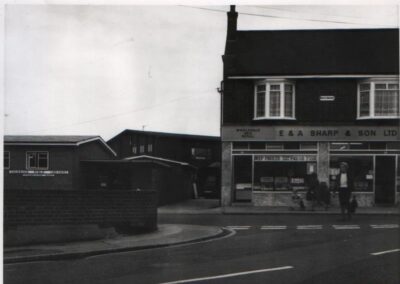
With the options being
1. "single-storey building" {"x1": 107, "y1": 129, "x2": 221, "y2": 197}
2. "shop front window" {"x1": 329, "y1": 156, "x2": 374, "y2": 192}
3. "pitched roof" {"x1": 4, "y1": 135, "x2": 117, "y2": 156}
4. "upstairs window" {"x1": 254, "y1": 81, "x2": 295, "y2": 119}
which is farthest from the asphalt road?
"single-storey building" {"x1": 107, "y1": 129, "x2": 221, "y2": 197}

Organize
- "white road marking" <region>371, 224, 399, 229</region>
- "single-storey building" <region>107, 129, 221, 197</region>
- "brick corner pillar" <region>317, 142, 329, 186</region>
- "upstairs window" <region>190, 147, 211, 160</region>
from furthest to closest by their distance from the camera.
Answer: "upstairs window" <region>190, 147, 211, 160</region> → "single-storey building" <region>107, 129, 221, 197</region> → "brick corner pillar" <region>317, 142, 329, 186</region> → "white road marking" <region>371, 224, 399, 229</region>

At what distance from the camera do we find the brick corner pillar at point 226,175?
24.3 metres

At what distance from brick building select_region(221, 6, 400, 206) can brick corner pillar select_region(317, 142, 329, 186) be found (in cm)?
4

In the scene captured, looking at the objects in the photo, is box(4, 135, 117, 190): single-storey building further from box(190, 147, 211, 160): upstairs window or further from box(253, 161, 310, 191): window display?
box(253, 161, 310, 191): window display

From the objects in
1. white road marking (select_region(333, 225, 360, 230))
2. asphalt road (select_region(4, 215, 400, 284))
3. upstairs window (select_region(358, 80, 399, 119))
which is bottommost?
white road marking (select_region(333, 225, 360, 230))

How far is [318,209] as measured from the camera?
71.8 ft

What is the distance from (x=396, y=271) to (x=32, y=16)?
7.91m

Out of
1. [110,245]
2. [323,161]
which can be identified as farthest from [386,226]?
[323,161]

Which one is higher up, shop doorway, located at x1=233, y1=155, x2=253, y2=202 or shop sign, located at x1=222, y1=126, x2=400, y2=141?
shop sign, located at x1=222, y1=126, x2=400, y2=141

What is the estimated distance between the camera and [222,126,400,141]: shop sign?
2252cm

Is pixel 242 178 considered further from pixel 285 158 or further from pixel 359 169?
pixel 359 169

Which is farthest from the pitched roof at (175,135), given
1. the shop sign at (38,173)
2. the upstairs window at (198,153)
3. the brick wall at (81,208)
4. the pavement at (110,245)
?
the brick wall at (81,208)

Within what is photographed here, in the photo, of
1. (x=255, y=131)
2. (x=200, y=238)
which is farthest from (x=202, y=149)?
(x=200, y=238)

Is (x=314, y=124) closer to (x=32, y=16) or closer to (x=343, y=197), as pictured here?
(x=343, y=197)
